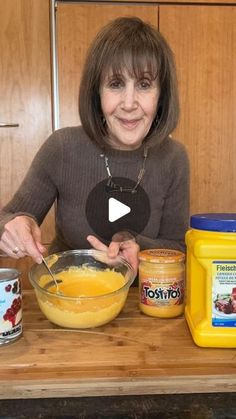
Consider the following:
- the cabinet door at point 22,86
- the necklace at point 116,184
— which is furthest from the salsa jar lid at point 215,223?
the cabinet door at point 22,86

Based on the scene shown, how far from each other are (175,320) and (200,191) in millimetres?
1689

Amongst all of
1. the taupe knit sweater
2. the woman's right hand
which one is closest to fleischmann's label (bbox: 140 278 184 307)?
the woman's right hand

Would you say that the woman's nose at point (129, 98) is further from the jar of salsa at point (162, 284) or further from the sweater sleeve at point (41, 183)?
the jar of salsa at point (162, 284)

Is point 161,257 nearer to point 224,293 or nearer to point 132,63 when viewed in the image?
point 224,293

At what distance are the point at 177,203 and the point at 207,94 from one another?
126cm

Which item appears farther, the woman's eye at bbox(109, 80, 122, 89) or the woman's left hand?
the woman's eye at bbox(109, 80, 122, 89)

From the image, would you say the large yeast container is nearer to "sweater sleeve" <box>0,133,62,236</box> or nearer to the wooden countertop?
the wooden countertop

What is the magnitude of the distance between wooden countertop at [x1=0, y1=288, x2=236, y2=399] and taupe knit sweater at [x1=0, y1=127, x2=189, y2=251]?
52 centimetres

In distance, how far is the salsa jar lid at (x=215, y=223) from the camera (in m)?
0.71

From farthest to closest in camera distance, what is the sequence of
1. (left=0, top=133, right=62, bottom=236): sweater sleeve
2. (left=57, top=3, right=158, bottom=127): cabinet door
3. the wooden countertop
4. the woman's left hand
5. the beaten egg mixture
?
(left=57, top=3, right=158, bottom=127): cabinet door → (left=0, top=133, right=62, bottom=236): sweater sleeve → the woman's left hand → the beaten egg mixture → the wooden countertop

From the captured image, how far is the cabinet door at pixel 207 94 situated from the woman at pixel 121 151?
1.13 meters

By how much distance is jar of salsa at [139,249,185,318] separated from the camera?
0.83 meters

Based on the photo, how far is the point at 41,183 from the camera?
1.25 meters

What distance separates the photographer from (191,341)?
2.44 feet
